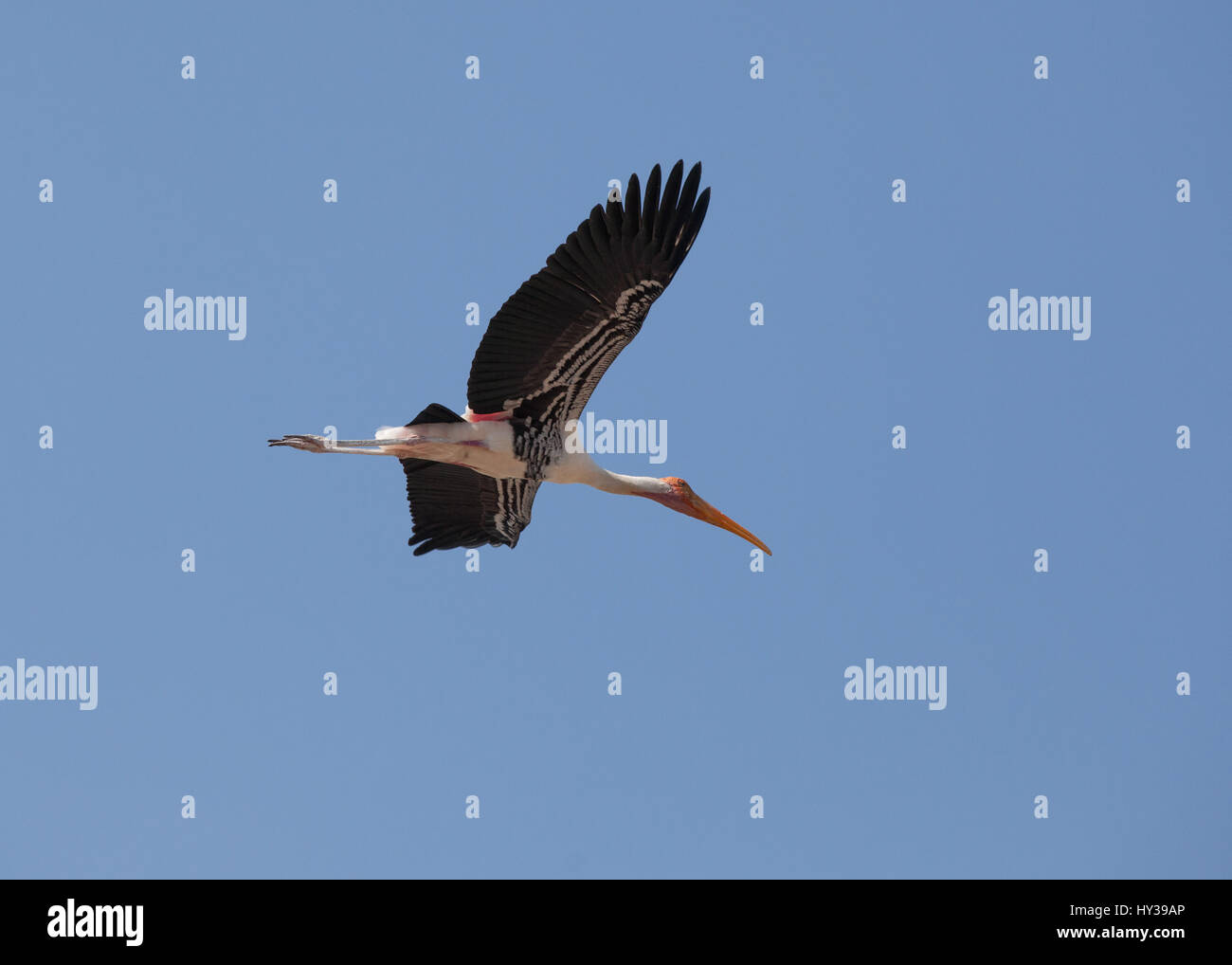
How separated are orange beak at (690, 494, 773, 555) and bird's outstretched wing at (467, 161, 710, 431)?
240 cm

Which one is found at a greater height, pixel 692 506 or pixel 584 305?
pixel 584 305

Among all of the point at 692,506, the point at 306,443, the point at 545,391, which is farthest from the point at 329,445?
the point at 692,506

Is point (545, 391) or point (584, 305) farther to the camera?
point (545, 391)

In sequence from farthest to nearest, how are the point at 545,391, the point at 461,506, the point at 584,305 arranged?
1. the point at 461,506
2. the point at 545,391
3. the point at 584,305

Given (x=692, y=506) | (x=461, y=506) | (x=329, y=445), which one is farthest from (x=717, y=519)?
(x=329, y=445)

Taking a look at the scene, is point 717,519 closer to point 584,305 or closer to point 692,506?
point 692,506

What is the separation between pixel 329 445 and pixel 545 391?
2109 millimetres

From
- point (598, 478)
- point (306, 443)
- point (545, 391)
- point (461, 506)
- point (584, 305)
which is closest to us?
point (584, 305)

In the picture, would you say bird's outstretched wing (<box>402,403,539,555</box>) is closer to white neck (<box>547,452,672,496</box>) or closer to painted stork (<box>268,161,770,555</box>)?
painted stork (<box>268,161,770,555</box>)

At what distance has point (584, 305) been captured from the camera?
16.2 m

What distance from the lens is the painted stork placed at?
15.8 m

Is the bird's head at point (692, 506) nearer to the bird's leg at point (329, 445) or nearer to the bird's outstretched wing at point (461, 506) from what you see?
the bird's outstretched wing at point (461, 506)

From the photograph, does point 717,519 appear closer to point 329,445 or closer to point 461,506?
point 461,506
